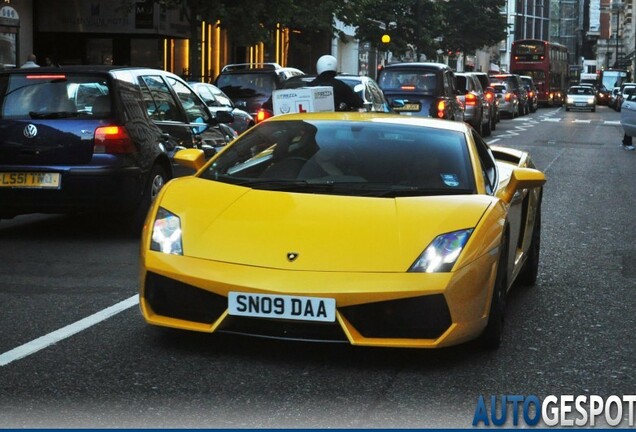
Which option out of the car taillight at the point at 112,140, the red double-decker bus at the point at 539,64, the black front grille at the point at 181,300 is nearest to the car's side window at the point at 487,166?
the black front grille at the point at 181,300

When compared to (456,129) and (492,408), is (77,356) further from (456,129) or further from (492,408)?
(456,129)

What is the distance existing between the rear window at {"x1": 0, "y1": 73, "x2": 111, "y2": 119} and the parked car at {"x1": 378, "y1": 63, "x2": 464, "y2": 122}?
1444cm

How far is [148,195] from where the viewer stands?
10617 millimetres

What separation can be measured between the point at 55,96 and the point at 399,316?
18.3 feet

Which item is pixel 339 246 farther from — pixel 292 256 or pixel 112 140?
pixel 112 140

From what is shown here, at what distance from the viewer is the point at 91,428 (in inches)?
182

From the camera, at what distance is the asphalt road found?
4.89 m

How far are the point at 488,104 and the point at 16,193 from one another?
2588 cm

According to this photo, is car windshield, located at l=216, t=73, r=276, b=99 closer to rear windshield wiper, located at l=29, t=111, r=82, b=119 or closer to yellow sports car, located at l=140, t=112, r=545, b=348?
rear windshield wiper, located at l=29, t=111, r=82, b=119

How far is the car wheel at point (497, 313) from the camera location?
19.8ft

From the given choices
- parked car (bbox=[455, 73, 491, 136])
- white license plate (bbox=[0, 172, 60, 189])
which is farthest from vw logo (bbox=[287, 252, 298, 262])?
parked car (bbox=[455, 73, 491, 136])

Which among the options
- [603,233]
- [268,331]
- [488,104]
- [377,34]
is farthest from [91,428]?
[377,34]

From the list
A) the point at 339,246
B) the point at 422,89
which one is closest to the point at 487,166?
the point at 339,246

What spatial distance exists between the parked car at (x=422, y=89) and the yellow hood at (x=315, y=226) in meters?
18.4
